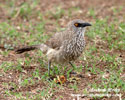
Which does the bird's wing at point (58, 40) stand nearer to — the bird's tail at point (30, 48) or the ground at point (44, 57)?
the bird's tail at point (30, 48)

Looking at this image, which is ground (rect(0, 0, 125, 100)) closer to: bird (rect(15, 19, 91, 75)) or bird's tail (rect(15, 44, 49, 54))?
bird's tail (rect(15, 44, 49, 54))

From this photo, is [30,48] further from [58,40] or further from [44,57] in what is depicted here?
[58,40]

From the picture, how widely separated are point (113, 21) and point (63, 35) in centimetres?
309

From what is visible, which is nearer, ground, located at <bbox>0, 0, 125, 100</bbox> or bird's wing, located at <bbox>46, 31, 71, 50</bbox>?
ground, located at <bbox>0, 0, 125, 100</bbox>

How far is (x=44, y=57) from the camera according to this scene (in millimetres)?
7180

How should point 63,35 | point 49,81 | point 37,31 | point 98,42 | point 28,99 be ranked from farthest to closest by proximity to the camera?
point 37,31 → point 98,42 → point 63,35 → point 49,81 → point 28,99

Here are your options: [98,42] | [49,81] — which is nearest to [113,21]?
[98,42]

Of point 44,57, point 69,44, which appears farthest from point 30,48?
point 69,44

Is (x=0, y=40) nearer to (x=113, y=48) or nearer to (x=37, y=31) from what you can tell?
(x=37, y=31)

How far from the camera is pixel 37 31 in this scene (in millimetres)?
8547

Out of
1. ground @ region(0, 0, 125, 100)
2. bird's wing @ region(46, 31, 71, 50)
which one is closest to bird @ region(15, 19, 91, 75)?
bird's wing @ region(46, 31, 71, 50)

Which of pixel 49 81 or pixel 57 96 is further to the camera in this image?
pixel 49 81

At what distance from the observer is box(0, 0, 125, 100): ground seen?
555cm

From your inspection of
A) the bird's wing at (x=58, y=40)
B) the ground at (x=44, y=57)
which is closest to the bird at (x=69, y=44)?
the bird's wing at (x=58, y=40)
